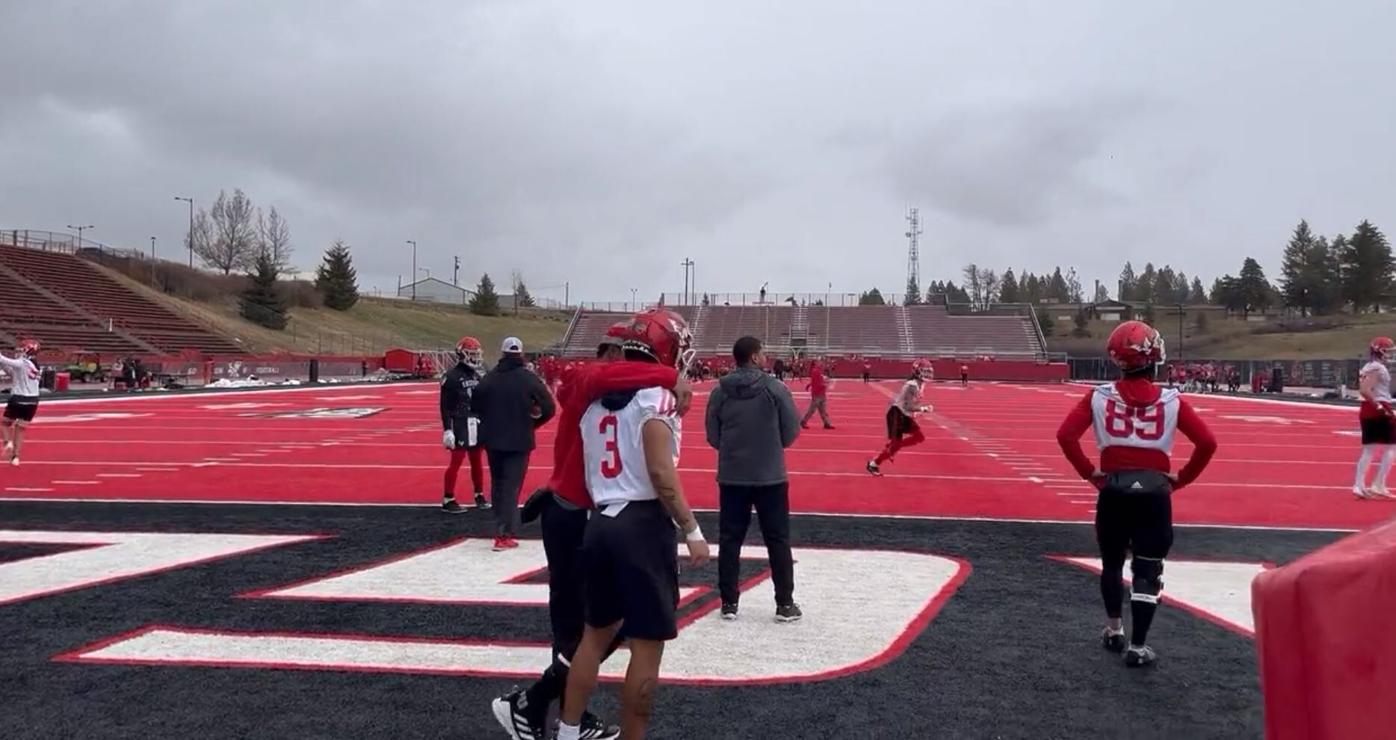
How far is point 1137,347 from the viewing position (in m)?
5.28

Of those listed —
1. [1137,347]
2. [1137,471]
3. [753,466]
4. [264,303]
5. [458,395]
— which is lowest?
[753,466]

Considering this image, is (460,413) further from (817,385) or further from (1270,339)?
(1270,339)

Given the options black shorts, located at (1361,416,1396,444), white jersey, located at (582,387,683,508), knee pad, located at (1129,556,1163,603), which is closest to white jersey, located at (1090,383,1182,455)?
knee pad, located at (1129,556,1163,603)

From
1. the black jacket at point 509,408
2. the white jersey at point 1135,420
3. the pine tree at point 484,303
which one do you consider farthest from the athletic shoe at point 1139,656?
the pine tree at point 484,303

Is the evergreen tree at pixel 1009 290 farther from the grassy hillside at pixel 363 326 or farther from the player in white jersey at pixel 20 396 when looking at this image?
the player in white jersey at pixel 20 396

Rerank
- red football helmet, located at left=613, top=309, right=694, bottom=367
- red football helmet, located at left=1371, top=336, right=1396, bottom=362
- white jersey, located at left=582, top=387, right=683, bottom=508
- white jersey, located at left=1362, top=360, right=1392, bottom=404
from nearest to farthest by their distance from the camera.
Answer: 1. white jersey, located at left=582, top=387, right=683, bottom=508
2. red football helmet, located at left=613, top=309, right=694, bottom=367
3. red football helmet, located at left=1371, top=336, right=1396, bottom=362
4. white jersey, located at left=1362, top=360, right=1392, bottom=404

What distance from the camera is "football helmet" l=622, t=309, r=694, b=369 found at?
12.9 ft

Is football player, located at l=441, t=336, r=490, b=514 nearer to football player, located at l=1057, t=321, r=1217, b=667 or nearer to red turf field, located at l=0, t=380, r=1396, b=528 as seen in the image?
red turf field, located at l=0, t=380, r=1396, b=528

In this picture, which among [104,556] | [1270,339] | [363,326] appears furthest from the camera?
[1270,339]

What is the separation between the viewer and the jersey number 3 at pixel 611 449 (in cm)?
376

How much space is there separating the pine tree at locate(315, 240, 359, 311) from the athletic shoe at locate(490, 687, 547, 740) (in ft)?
282

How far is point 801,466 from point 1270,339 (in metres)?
90.1

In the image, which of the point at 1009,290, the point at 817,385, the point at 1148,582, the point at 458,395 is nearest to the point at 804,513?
the point at 458,395

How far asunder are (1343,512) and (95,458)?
53.2ft
